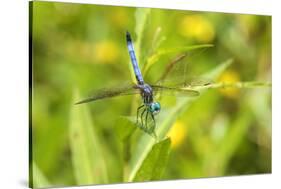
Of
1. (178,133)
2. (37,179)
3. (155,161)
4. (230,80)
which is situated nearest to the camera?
(155,161)

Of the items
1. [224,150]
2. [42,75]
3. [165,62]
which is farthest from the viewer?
[224,150]

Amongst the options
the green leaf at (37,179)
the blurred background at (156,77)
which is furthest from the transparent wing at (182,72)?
the green leaf at (37,179)

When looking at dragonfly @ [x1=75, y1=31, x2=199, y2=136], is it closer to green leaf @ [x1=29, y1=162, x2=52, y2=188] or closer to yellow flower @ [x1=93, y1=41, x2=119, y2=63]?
yellow flower @ [x1=93, y1=41, x2=119, y2=63]

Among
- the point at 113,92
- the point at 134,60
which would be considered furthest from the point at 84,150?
the point at 134,60

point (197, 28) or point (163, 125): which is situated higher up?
point (197, 28)

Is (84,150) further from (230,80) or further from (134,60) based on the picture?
(230,80)

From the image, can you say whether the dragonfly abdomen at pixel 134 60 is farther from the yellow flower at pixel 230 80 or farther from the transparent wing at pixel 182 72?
the yellow flower at pixel 230 80
